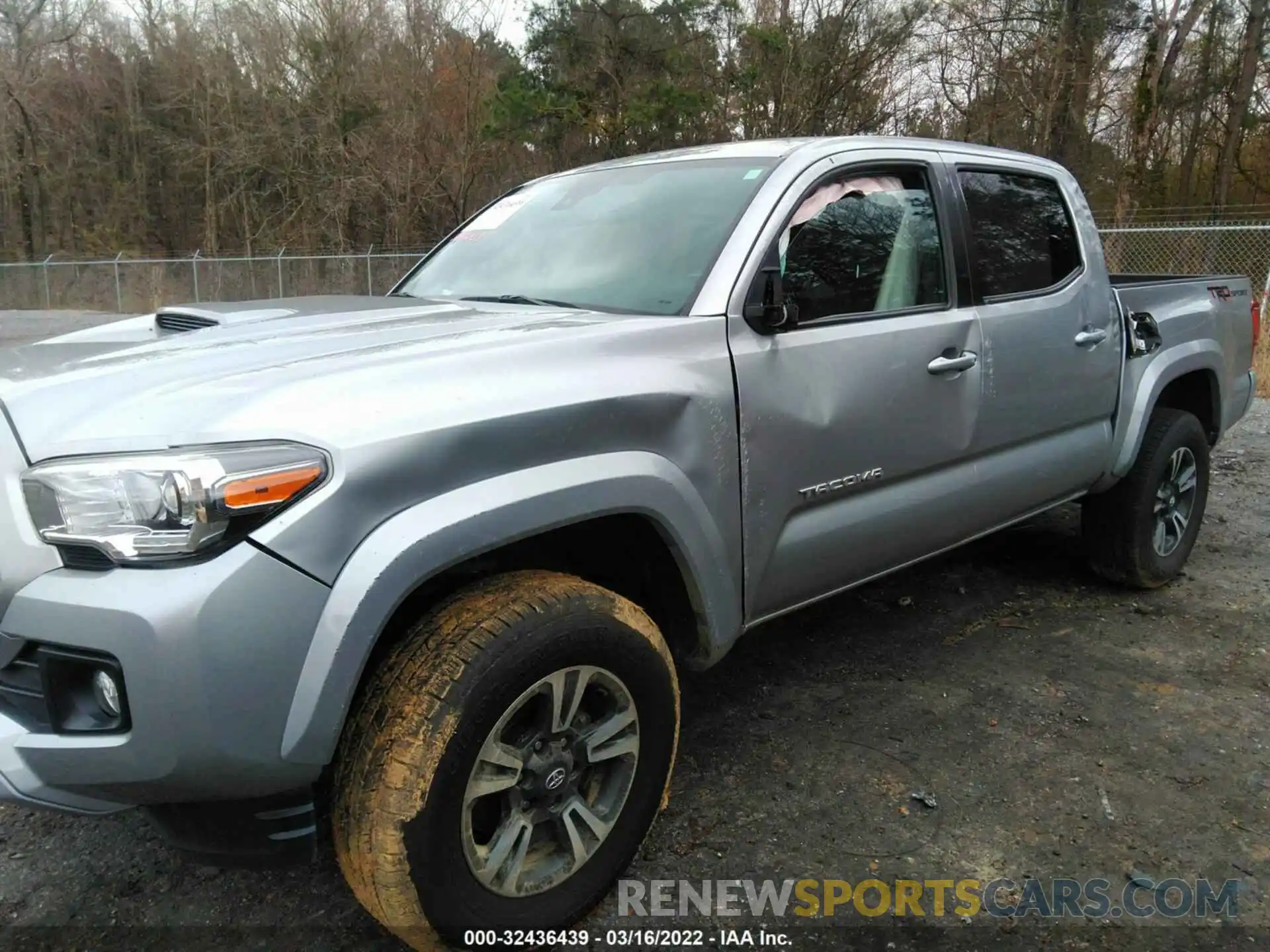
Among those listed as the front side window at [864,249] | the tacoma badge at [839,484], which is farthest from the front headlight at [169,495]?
the front side window at [864,249]

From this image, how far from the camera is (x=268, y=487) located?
1.65m

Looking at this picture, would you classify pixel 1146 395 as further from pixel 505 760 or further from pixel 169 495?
pixel 169 495

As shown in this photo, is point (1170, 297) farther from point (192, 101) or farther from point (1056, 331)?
point (192, 101)

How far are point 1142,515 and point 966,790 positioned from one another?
1.94 metres

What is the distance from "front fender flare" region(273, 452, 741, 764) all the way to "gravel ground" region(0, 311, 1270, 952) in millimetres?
731

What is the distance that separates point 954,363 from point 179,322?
2.30 meters

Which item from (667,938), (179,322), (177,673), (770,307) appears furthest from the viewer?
(179,322)

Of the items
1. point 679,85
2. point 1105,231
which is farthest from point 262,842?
point 679,85

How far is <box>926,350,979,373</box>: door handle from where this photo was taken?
293 cm

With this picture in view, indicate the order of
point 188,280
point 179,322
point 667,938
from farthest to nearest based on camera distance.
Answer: point 188,280 → point 179,322 → point 667,938

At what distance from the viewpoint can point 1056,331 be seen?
347cm

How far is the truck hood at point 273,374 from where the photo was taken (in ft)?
5.63

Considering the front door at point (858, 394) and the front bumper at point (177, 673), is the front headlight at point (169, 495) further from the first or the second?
the front door at point (858, 394)

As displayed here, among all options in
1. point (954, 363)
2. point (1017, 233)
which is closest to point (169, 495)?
point (954, 363)
